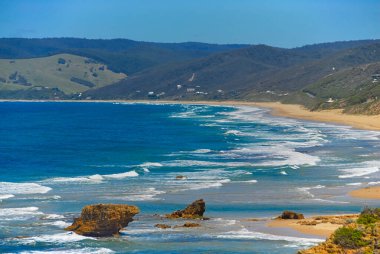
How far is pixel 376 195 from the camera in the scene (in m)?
45.6

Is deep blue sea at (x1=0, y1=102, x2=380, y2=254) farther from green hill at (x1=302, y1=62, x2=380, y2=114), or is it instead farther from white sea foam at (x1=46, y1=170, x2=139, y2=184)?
green hill at (x1=302, y1=62, x2=380, y2=114)

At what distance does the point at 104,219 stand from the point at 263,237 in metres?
6.09

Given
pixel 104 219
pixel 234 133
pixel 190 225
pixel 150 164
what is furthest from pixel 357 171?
pixel 234 133

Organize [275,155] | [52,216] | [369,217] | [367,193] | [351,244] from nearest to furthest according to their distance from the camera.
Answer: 1. [351,244]
2. [369,217]
3. [52,216]
4. [367,193]
5. [275,155]

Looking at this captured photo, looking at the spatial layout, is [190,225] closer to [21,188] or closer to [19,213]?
[19,213]

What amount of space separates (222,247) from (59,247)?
5.89 meters

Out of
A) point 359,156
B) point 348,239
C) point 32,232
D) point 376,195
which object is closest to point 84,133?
point 359,156

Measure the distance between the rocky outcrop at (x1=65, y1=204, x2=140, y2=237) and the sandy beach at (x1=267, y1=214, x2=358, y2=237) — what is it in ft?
20.8

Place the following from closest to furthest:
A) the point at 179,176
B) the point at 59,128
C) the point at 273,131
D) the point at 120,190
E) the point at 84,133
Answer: the point at 120,190 → the point at 179,176 → the point at 273,131 → the point at 84,133 → the point at 59,128

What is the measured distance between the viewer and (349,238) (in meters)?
23.8

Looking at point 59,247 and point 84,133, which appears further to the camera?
point 84,133

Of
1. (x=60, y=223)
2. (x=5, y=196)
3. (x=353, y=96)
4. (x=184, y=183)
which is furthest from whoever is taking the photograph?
(x=353, y=96)

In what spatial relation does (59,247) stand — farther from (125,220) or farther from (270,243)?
(270,243)

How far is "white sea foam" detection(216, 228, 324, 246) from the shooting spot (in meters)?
32.0
